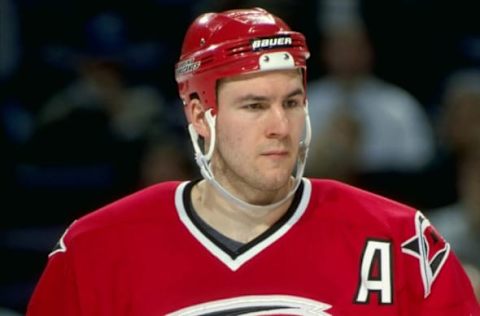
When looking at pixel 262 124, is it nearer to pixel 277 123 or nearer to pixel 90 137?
pixel 277 123

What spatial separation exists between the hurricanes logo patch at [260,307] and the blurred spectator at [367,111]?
266 centimetres

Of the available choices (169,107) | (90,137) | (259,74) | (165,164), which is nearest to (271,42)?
(259,74)

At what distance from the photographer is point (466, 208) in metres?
5.61

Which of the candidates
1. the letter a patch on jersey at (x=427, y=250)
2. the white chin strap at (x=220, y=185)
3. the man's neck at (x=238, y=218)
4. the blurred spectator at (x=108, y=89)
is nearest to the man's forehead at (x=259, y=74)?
the white chin strap at (x=220, y=185)

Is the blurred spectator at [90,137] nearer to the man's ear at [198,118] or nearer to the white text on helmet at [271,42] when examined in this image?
the man's ear at [198,118]

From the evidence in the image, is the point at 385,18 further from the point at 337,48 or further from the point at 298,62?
the point at 298,62

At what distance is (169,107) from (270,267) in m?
3.70

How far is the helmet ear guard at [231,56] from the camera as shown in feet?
12.5

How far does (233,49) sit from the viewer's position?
3.83 metres

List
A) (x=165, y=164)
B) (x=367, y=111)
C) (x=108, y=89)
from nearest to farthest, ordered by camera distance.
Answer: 1. (x=165, y=164)
2. (x=367, y=111)
3. (x=108, y=89)

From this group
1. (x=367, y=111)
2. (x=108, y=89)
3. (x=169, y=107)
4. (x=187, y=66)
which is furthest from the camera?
(x=169, y=107)

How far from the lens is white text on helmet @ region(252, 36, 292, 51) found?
382 cm

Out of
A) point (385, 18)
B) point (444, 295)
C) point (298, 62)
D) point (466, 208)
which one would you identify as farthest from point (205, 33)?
point (385, 18)

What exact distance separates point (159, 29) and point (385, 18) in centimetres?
121
